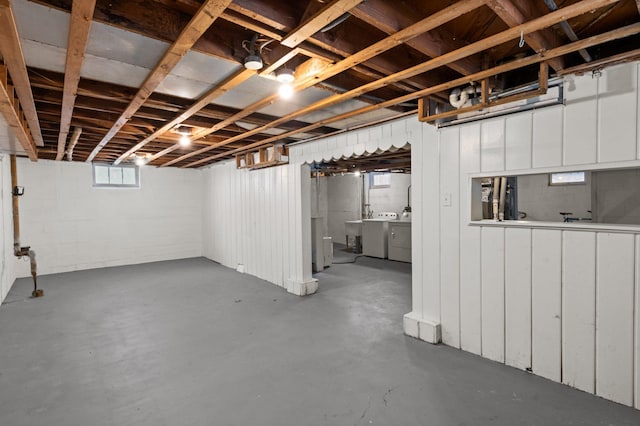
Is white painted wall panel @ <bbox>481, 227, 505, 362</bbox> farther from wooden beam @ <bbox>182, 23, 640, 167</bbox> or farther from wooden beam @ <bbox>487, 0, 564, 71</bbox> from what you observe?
wooden beam @ <bbox>487, 0, 564, 71</bbox>

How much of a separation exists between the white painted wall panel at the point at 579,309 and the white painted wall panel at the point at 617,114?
21.4 inches

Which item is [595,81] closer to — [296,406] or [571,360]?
[571,360]

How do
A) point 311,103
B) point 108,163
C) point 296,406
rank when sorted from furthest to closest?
point 108,163
point 311,103
point 296,406

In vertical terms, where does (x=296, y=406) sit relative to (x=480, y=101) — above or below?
below

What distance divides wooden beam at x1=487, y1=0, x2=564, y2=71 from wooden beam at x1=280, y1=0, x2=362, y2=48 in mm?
618

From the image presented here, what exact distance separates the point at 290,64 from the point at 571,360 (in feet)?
9.38

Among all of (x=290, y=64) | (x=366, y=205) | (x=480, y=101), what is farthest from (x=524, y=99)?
(x=366, y=205)

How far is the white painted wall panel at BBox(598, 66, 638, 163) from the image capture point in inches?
75.2

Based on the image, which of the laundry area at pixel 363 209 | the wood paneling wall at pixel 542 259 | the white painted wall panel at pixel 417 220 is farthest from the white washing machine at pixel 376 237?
the wood paneling wall at pixel 542 259

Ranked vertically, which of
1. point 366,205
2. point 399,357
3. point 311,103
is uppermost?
point 311,103

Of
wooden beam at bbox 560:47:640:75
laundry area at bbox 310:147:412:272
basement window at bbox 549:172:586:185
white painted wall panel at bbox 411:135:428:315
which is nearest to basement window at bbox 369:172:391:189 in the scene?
laundry area at bbox 310:147:412:272

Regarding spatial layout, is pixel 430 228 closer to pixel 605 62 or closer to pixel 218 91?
pixel 605 62

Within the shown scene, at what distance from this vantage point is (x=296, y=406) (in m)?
2.05

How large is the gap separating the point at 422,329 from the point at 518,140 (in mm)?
1847
